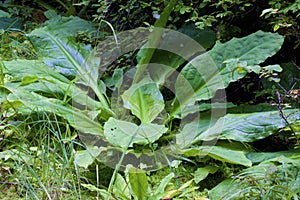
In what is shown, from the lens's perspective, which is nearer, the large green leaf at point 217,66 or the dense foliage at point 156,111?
the dense foliage at point 156,111

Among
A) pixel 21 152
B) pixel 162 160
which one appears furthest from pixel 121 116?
pixel 21 152

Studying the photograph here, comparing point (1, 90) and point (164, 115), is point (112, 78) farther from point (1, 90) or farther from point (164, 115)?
point (1, 90)

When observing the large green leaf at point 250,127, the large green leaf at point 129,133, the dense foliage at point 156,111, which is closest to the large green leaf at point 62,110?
the dense foliage at point 156,111

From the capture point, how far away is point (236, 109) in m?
1.85

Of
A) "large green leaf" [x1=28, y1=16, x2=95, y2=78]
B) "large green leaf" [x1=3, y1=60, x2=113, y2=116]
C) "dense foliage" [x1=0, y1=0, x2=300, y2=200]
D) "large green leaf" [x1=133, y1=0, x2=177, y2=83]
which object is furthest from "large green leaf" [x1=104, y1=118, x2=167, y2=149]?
"large green leaf" [x1=28, y1=16, x2=95, y2=78]

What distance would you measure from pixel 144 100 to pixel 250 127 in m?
0.49

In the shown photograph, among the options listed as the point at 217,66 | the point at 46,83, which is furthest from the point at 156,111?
the point at 46,83

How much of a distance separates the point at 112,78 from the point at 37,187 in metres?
0.77

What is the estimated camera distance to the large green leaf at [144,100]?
1.79m

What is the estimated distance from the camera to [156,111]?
1.79 metres

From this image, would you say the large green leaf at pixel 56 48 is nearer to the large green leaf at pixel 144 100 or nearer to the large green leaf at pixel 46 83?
the large green leaf at pixel 46 83

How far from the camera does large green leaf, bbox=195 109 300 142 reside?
1.57 meters

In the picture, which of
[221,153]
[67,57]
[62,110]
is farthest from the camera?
[67,57]

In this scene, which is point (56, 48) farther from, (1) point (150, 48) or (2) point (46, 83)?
(1) point (150, 48)
